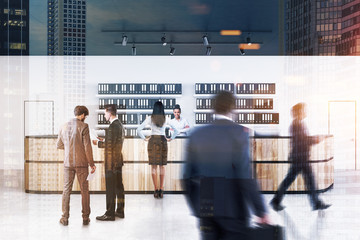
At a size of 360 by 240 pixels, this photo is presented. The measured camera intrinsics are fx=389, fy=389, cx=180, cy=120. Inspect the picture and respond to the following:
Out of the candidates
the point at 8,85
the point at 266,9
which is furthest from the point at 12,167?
the point at 266,9

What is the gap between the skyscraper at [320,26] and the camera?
3.30 metres

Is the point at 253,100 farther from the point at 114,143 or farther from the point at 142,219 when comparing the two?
the point at 114,143

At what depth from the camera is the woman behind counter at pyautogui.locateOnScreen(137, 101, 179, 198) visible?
553 cm

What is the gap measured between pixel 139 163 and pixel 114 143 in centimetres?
183

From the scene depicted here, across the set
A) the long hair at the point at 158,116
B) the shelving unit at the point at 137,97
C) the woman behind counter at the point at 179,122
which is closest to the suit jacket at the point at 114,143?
the long hair at the point at 158,116

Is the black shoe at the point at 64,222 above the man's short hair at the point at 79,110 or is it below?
below

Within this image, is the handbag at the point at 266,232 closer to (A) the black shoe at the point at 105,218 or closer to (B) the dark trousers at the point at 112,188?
(B) the dark trousers at the point at 112,188

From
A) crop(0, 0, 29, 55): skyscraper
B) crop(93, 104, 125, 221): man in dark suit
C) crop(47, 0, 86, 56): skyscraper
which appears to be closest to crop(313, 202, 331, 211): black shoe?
crop(93, 104, 125, 221): man in dark suit

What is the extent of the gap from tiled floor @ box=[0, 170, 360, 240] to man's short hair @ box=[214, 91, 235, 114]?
4.40 feet

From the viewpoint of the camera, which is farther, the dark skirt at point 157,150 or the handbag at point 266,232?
the dark skirt at point 157,150

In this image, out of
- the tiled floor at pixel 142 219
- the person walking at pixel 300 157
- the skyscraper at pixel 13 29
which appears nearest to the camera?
the skyscraper at pixel 13 29

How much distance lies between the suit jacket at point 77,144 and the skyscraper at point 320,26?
2.10 metres

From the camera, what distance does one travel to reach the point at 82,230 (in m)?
3.89

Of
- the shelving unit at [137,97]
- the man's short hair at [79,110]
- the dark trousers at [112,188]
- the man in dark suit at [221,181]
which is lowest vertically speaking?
the dark trousers at [112,188]
